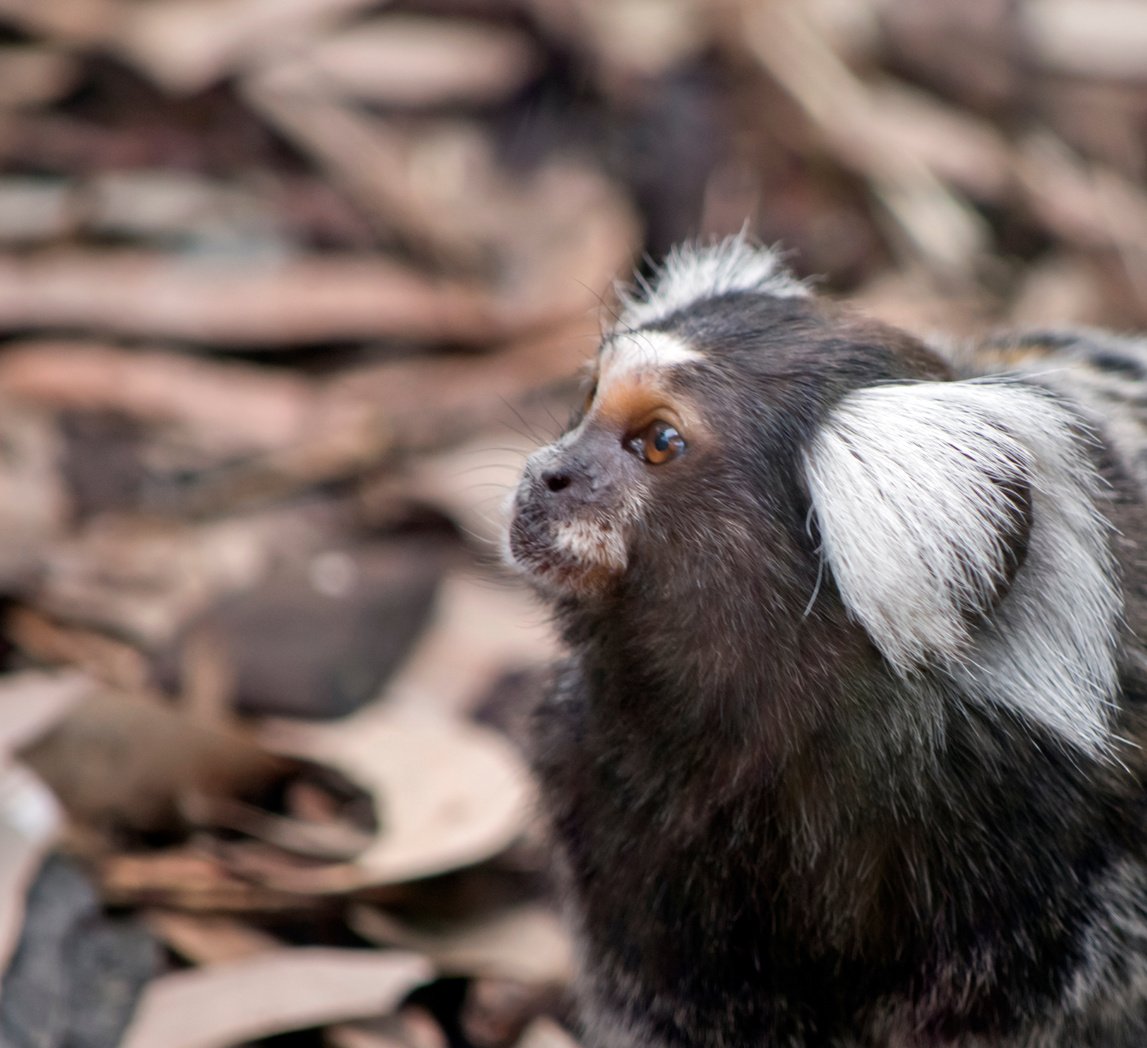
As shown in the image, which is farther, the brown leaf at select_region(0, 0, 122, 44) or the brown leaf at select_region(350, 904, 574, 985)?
the brown leaf at select_region(0, 0, 122, 44)

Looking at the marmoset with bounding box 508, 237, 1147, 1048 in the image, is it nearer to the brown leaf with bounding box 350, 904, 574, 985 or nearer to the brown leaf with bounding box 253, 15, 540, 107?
the brown leaf with bounding box 350, 904, 574, 985

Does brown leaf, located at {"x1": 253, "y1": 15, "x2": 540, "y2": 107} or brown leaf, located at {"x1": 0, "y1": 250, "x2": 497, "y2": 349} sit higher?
brown leaf, located at {"x1": 253, "y1": 15, "x2": 540, "y2": 107}

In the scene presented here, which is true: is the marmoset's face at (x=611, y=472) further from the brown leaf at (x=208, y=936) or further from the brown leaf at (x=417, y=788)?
the brown leaf at (x=208, y=936)

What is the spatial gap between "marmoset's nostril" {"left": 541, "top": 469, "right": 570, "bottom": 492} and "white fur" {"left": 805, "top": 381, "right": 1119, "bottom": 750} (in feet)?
1.42

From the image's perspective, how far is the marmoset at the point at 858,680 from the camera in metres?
2.56

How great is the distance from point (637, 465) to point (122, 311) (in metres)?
2.64

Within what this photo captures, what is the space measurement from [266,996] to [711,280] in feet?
5.48

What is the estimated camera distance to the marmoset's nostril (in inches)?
110

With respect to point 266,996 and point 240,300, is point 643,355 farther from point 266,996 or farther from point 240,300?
point 240,300

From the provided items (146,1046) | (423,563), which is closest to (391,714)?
(423,563)

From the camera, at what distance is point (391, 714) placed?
13.2ft

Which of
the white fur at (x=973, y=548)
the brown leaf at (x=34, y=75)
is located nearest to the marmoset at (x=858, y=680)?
the white fur at (x=973, y=548)

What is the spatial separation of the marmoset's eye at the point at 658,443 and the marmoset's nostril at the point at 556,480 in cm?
13

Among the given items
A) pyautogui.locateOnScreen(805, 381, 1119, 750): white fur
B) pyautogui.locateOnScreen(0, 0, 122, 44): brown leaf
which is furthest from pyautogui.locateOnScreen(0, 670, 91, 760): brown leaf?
pyautogui.locateOnScreen(0, 0, 122, 44): brown leaf
